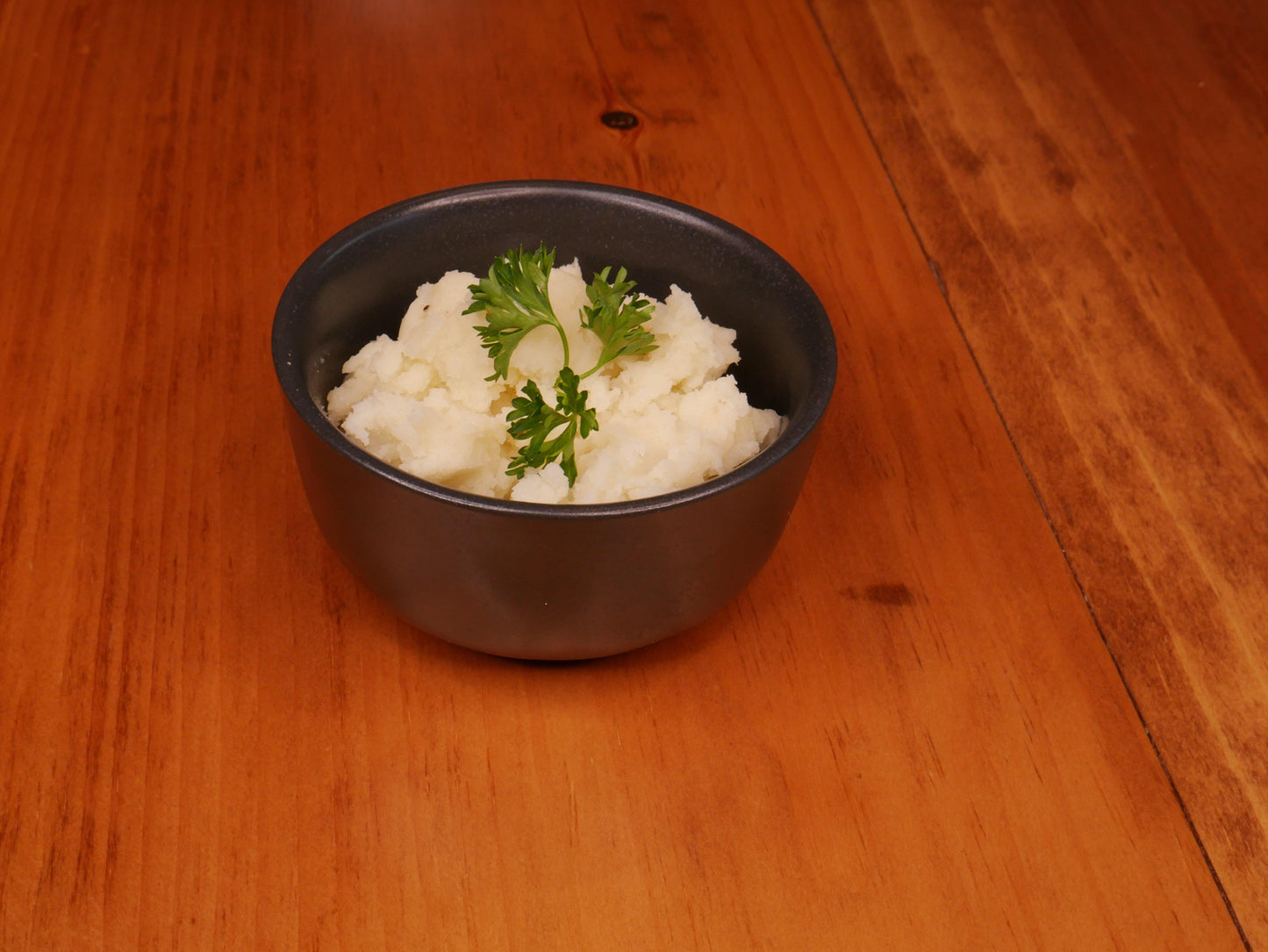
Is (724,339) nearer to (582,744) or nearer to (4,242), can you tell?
(582,744)

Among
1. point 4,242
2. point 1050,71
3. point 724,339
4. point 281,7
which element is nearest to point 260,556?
point 724,339

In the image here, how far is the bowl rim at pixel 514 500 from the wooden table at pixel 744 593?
0.21 metres

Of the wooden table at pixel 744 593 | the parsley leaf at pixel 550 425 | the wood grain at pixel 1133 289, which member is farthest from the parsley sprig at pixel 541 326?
the wood grain at pixel 1133 289

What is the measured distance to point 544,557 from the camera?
843 mm

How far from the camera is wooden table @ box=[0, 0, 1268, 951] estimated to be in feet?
2.91

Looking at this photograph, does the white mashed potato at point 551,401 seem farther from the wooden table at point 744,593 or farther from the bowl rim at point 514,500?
the wooden table at point 744,593

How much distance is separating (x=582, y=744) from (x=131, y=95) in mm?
1051

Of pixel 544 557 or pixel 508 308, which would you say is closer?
pixel 544 557

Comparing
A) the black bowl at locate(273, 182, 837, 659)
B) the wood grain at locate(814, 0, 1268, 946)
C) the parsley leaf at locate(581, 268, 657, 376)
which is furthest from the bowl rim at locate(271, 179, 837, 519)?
the wood grain at locate(814, 0, 1268, 946)

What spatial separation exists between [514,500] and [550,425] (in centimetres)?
9

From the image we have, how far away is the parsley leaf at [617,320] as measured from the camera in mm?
979

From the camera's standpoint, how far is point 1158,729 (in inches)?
39.7

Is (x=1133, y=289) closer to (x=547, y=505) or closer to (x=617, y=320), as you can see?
(x=617, y=320)

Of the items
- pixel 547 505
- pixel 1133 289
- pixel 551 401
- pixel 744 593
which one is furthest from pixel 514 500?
pixel 1133 289
